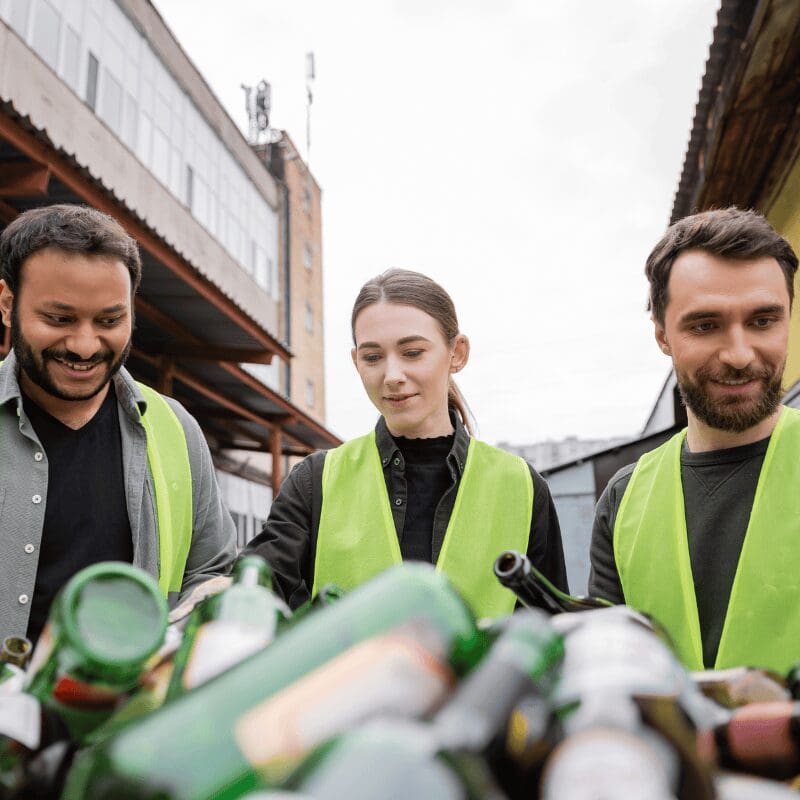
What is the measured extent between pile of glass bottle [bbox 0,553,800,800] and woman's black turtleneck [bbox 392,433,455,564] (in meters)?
1.34

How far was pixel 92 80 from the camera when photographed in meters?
14.4

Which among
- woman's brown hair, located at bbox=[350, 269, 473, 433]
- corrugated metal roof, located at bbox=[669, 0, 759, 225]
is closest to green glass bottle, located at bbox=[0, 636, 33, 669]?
woman's brown hair, located at bbox=[350, 269, 473, 433]

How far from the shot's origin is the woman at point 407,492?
2.07 metres

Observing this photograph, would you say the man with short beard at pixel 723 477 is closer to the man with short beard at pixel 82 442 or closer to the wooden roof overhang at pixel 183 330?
the man with short beard at pixel 82 442

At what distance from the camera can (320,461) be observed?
7.64 ft

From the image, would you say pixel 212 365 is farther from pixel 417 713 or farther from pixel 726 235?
pixel 417 713

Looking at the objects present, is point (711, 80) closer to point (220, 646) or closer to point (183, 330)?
point (220, 646)

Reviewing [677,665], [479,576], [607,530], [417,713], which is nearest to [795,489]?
[607,530]

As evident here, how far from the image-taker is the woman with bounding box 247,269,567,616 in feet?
6.78

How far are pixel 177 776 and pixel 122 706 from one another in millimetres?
246

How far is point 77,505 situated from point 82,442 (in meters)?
0.19

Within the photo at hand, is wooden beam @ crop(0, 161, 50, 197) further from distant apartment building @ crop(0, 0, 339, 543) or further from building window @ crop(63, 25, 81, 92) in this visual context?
building window @ crop(63, 25, 81, 92)

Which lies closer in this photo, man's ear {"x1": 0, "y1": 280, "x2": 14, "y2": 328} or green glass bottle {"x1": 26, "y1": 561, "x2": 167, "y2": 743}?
green glass bottle {"x1": 26, "y1": 561, "x2": 167, "y2": 743}

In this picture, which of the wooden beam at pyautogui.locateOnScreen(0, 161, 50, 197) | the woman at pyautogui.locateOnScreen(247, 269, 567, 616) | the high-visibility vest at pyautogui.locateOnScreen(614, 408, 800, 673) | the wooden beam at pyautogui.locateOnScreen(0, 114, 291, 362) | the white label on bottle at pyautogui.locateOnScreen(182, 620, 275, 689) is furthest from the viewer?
the wooden beam at pyautogui.locateOnScreen(0, 161, 50, 197)
